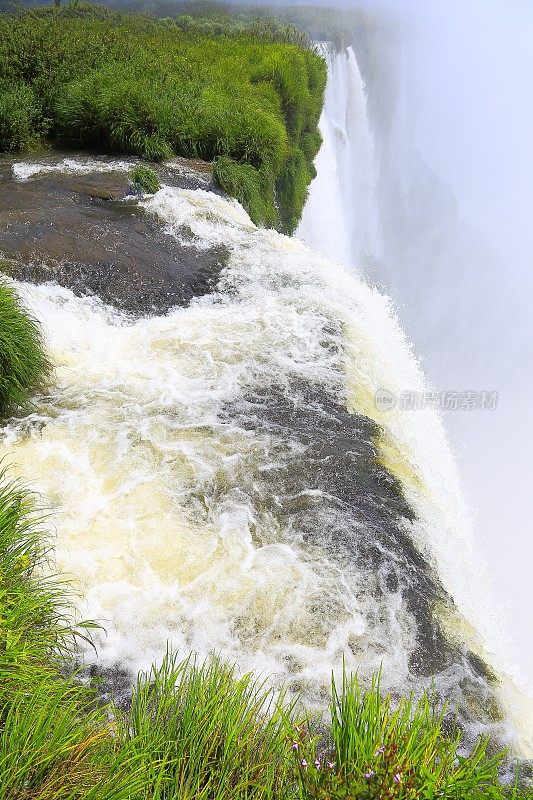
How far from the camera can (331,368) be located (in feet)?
21.5

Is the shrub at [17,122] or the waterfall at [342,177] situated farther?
the waterfall at [342,177]

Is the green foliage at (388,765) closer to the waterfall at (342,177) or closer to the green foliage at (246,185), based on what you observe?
the green foliage at (246,185)

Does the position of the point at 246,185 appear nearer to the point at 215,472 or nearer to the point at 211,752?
the point at 215,472

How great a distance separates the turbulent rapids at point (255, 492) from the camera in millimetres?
3637

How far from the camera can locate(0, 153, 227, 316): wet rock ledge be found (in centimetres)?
739

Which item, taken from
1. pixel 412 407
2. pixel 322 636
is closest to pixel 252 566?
pixel 322 636

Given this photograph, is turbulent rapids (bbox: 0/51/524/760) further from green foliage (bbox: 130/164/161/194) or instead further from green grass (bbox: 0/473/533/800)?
green foliage (bbox: 130/164/161/194)

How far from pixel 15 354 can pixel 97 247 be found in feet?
11.1

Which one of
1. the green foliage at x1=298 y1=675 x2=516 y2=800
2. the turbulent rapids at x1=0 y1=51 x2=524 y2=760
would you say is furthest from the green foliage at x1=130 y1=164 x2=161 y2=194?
the green foliage at x1=298 y1=675 x2=516 y2=800

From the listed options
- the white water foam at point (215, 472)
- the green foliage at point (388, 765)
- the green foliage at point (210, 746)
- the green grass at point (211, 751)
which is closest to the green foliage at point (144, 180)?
the white water foam at point (215, 472)

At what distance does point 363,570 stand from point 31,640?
2.40 meters

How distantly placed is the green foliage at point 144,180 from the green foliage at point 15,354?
4649mm

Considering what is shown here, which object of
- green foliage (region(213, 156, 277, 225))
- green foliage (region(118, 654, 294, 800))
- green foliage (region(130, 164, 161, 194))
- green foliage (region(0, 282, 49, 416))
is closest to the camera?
green foliage (region(118, 654, 294, 800))

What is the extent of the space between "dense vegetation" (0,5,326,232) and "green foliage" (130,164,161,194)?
1306mm
